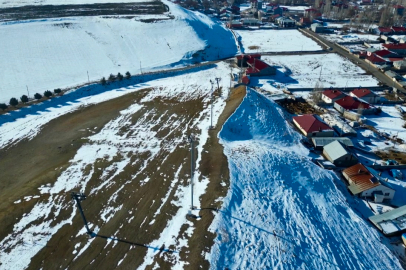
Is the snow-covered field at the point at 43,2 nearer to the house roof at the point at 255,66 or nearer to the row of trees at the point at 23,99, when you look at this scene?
the row of trees at the point at 23,99

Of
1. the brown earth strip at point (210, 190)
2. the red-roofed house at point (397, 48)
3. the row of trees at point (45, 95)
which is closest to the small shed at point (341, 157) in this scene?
the brown earth strip at point (210, 190)

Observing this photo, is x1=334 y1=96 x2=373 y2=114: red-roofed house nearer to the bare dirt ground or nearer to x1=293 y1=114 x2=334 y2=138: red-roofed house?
x1=293 y1=114 x2=334 y2=138: red-roofed house

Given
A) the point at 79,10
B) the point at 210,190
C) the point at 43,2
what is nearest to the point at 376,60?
the point at 210,190

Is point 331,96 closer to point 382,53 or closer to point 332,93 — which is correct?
→ point 332,93

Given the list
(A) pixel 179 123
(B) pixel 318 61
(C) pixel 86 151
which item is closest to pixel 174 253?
(C) pixel 86 151

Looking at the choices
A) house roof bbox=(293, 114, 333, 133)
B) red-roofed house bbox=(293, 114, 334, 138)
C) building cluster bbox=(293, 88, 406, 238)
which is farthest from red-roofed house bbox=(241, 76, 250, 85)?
red-roofed house bbox=(293, 114, 334, 138)

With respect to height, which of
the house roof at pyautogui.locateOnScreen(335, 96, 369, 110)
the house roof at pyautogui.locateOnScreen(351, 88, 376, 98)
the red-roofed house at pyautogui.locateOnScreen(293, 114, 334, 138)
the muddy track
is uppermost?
the muddy track
